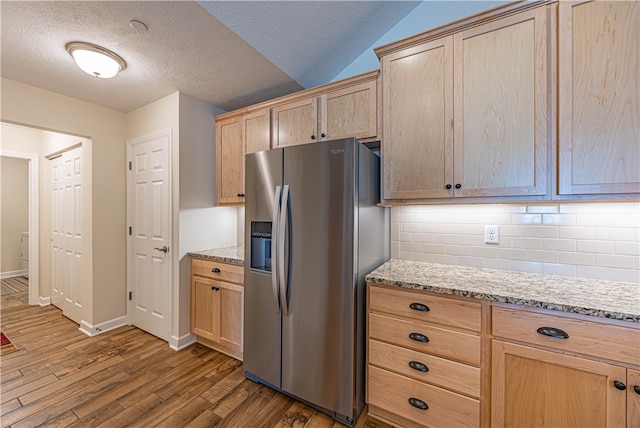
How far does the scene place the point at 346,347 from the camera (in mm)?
1550

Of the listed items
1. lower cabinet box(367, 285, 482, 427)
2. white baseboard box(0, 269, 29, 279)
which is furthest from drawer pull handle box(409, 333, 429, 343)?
white baseboard box(0, 269, 29, 279)

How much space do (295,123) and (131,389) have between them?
2.38 m

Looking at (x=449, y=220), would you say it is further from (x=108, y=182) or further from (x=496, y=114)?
(x=108, y=182)

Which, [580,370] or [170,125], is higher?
[170,125]

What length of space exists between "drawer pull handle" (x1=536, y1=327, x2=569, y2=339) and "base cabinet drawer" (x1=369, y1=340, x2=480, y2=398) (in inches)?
13.7

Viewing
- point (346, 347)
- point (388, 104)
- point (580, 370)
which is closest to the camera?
point (580, 370)

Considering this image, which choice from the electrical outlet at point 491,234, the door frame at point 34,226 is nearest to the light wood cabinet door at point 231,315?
the electrical outlet at point 491,234

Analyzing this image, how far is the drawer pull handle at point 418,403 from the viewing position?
1.43 meters

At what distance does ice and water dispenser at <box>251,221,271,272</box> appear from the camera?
75.8 inches

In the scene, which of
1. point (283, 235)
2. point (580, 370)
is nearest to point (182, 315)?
point (283, 235)

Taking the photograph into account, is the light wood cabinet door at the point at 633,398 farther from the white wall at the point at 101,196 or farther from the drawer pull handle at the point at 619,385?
the white wall at the point at 101,196

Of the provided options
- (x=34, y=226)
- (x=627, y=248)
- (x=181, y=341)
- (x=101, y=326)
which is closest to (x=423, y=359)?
(x=627, y=248)

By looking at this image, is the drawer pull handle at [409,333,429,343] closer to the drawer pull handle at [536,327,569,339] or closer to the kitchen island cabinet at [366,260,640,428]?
the kitchen island cabinet at [366,260,640,428]

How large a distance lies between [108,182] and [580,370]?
12.9ft
